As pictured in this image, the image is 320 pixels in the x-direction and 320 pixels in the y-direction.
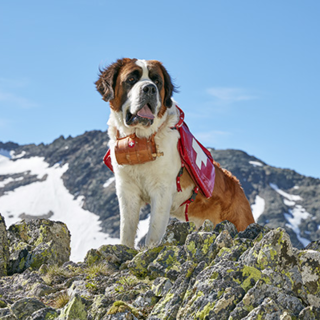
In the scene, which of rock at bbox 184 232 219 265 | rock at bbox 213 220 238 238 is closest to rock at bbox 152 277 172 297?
rock at bbox 184 232 219 265

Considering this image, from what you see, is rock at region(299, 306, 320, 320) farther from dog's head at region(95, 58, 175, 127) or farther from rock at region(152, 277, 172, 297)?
dog's head at region(95, 58, 175, 127)

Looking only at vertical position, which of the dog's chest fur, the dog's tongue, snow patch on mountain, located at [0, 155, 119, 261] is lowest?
the dog's chest fur

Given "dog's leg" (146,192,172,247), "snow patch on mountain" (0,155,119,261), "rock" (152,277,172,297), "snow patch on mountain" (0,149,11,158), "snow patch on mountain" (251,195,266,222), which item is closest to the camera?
"rock" (152,277,172,297)

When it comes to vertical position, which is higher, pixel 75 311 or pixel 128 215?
pixel 128 215

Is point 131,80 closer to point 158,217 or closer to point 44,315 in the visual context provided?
point 158,217

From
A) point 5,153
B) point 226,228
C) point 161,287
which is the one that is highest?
point 5,153

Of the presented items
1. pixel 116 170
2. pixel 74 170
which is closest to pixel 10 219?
pixel 74 170

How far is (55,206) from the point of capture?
14625cm

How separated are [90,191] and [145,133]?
150246mm

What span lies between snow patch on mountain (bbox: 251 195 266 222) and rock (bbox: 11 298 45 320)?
148 m

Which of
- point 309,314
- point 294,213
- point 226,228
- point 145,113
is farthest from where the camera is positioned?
point 294,213

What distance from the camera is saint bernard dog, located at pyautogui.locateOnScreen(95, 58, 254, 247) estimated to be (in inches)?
307

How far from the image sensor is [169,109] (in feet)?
27.5

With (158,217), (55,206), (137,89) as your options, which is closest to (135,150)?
(137,89)
